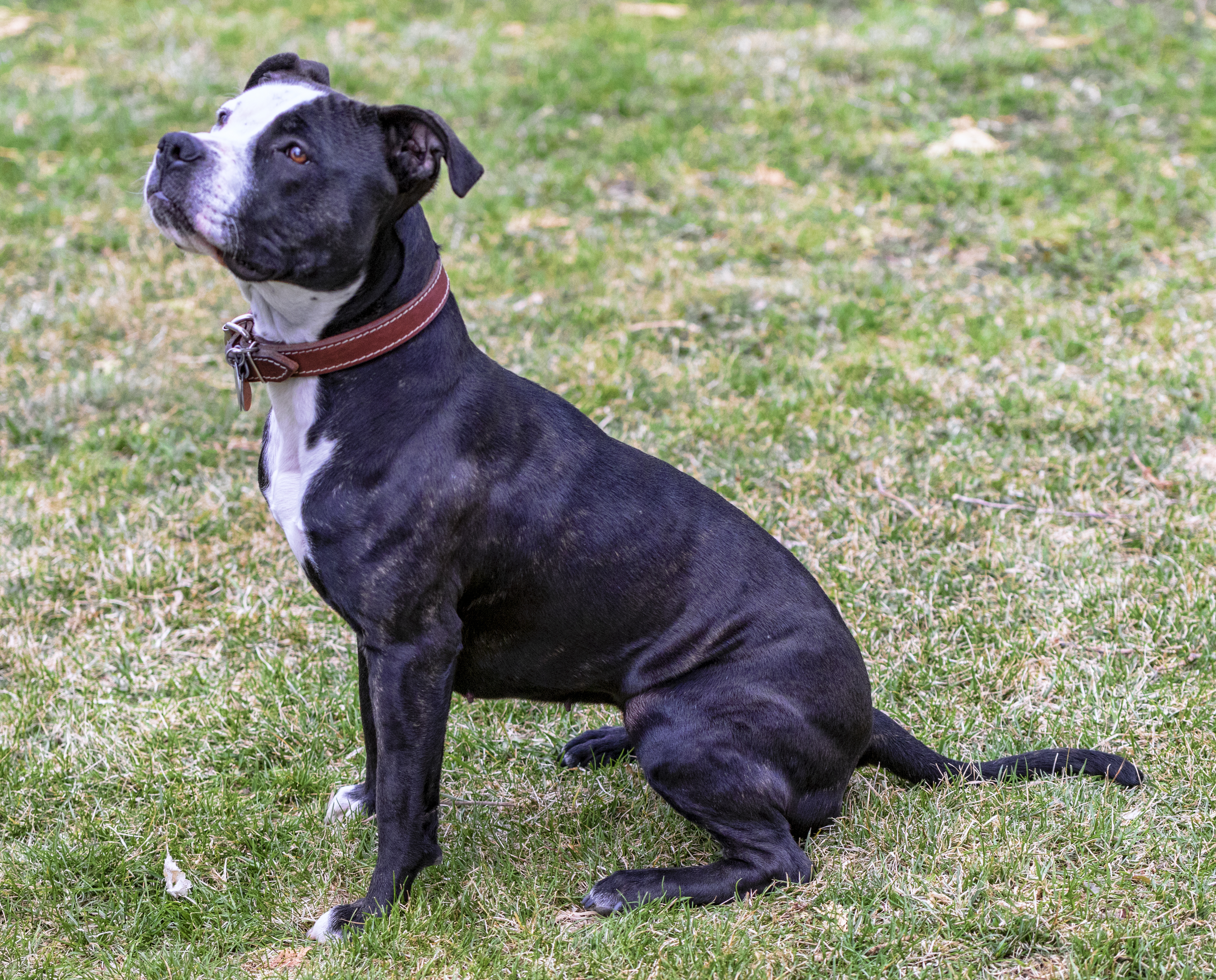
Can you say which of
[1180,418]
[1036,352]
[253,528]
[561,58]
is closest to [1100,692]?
[1180,418]

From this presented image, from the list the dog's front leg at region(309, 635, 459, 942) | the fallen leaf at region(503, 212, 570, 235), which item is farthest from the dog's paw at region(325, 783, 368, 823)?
the fallen leaf at region(503, 212, 570, 235)

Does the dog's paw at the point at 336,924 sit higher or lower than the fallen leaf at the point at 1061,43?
lower

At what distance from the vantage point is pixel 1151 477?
477cm

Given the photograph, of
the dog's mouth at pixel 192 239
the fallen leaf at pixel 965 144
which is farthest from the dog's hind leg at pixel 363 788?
the fallen leaf at pixel 965 144

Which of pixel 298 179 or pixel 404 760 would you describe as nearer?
pixel 298 179

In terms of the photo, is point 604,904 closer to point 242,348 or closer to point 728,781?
point 728,781

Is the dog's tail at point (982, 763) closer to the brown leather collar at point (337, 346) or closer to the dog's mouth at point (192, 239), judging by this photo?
the brown leather collar at point (337, 346)

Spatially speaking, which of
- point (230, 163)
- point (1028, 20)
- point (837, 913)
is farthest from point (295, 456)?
point (1028, 20)

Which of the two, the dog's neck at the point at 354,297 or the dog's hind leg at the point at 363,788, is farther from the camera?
the dog's hind leg at the point at 363,788

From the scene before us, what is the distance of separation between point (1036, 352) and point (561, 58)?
15.3 feet

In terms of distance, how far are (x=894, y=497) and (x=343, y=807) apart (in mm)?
2454

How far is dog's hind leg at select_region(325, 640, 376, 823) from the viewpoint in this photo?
3.23 metres

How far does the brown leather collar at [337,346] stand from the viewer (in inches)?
111

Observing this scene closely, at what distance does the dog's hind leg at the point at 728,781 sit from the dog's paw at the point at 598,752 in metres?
0.58
